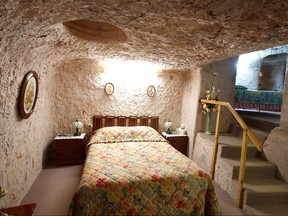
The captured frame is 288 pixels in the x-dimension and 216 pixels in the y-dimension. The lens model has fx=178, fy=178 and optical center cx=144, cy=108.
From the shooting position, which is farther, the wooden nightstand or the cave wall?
the cave wall

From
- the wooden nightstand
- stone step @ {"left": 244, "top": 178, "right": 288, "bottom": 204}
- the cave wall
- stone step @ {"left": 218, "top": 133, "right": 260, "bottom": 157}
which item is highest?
the cave wall

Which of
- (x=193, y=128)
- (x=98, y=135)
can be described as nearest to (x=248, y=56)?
(x=193, y=128)

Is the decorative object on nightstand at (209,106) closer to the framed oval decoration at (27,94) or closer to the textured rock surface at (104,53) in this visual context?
the textured rock surface at (104,53)

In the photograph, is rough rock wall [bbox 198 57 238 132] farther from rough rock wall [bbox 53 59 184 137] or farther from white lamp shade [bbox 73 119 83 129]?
white lamp shade [bbox 73 119 83 129]

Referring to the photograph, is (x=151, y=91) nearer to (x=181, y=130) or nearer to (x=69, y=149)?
(x=181, y=130)

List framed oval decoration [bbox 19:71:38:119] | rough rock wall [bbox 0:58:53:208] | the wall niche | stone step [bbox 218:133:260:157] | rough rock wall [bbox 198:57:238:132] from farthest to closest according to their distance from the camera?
the wall niche → rough rock wall [bbox 198:57:238:132] → stone step [bbox 218:133:260:157] → framed oval decoration [bbox 19:71:38:119] → rough rock wall [bbox 0:58:53:208]

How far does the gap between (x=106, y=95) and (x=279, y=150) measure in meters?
3.53

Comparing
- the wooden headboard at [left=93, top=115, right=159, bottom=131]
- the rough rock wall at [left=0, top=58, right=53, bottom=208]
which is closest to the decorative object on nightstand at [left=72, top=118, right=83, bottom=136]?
the wooden headboard at [left=93, top=115, right=159, bottom=131]

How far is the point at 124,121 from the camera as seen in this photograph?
4363 millimetres

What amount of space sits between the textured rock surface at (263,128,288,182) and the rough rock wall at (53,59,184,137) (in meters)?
2.11

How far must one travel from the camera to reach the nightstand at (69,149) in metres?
3.67

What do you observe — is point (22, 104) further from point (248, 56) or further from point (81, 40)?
point (248, 56)

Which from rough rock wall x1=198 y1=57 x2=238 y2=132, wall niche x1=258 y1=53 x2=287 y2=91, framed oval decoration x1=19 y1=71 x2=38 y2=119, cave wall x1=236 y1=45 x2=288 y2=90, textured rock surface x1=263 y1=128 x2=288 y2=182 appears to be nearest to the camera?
framed oval decoration x1=19 y1=71 x2=38 y2=119

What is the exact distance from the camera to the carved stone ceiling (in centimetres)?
139
